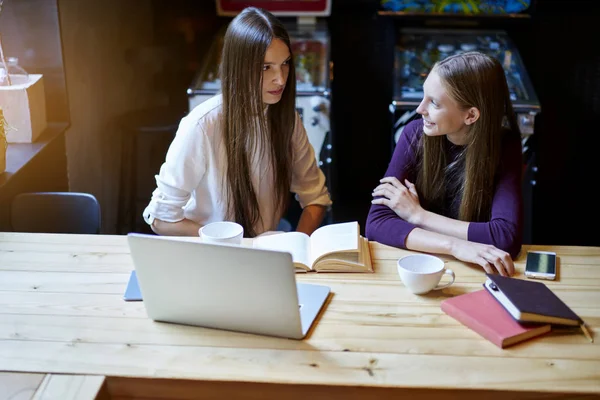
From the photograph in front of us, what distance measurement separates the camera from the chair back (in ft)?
7.25

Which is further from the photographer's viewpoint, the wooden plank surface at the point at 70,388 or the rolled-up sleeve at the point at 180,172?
the rolled-up sleeve at the point at 180,172

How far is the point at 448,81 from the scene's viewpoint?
1.95 meters

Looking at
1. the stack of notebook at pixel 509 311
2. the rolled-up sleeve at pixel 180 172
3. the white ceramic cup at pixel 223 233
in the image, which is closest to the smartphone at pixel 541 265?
the stack of notebook at pixel 509 311

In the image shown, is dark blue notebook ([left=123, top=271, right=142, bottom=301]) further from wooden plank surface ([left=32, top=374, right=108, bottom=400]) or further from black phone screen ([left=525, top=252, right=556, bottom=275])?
black phone screen ([left=525, top=252, right=556, bottom=275])

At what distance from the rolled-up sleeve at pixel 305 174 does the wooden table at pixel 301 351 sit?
67cm

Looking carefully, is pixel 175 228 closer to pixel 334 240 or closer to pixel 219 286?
pixel 334 240

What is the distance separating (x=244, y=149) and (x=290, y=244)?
0.44 metres

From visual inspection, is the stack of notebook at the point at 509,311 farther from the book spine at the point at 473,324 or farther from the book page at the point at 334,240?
the book page at the point at 334,240

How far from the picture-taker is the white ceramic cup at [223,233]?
171 cm

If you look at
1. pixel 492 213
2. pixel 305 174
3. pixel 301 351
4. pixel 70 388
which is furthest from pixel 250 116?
pixel 70 388

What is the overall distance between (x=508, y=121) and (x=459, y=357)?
2.87 ft

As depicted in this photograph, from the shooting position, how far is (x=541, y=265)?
173 cm

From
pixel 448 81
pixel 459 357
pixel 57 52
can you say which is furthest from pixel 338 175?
pixel 459 357

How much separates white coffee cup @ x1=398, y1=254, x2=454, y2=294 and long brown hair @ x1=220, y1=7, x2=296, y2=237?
644 mm
